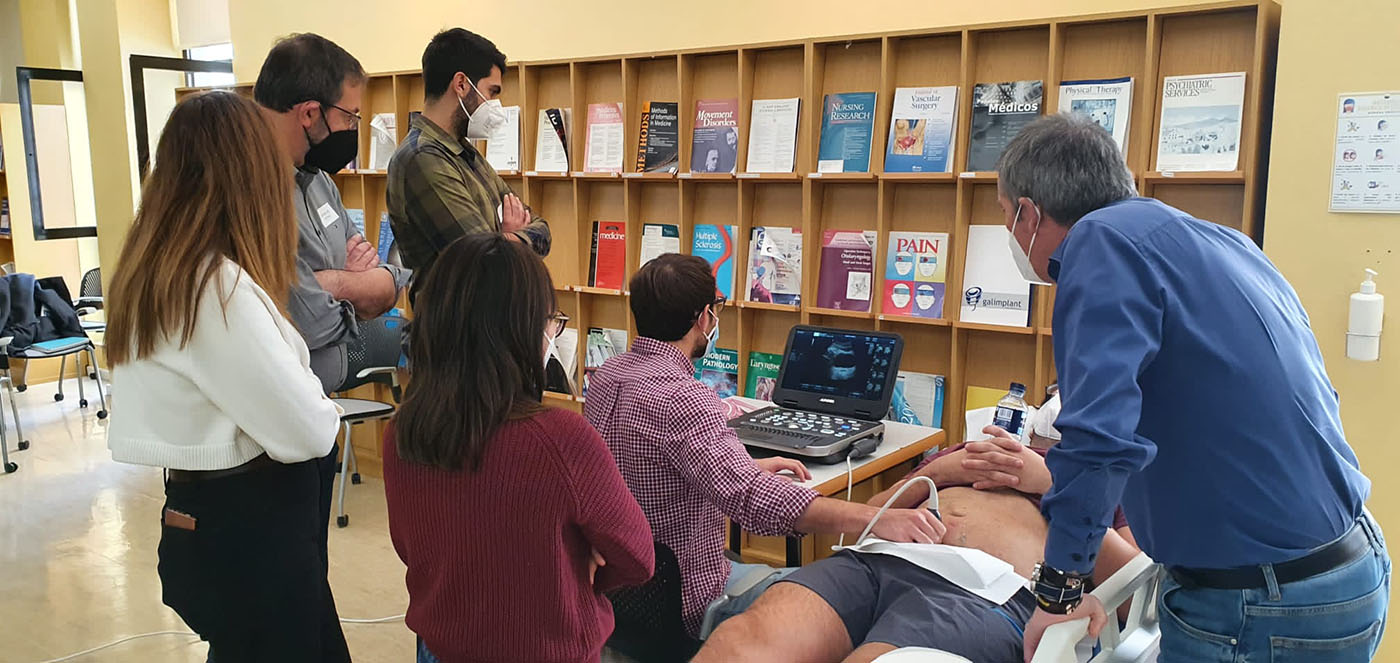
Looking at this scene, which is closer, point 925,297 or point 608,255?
point 925,297

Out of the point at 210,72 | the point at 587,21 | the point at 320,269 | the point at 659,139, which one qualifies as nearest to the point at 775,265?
the point at 659,139

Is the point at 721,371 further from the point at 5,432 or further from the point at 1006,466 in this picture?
the point at 5,432

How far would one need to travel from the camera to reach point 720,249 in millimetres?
4293

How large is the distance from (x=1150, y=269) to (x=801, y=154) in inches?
99.6

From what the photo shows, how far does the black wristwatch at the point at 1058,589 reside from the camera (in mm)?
1554

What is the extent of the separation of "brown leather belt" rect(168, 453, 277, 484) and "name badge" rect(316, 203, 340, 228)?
0.71 meters

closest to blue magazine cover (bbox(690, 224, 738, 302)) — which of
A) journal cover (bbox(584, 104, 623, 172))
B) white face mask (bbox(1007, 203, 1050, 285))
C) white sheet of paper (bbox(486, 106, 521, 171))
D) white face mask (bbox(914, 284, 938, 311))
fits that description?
journal cover (bbox(584, 104, 623, 172))

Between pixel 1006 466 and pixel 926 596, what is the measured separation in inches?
21.5

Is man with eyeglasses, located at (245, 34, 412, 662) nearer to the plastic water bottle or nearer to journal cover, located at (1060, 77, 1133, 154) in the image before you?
the plastic water bottle

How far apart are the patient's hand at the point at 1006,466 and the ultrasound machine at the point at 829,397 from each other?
0.39 meters

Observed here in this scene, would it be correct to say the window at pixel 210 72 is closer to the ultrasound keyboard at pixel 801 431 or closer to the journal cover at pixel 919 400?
the journal cover at pixel 919 400

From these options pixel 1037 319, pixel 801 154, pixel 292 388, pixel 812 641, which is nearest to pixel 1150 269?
pixel 812 641

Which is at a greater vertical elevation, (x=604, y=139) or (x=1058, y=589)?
(x=604, y=139)

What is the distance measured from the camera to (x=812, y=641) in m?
1.92
